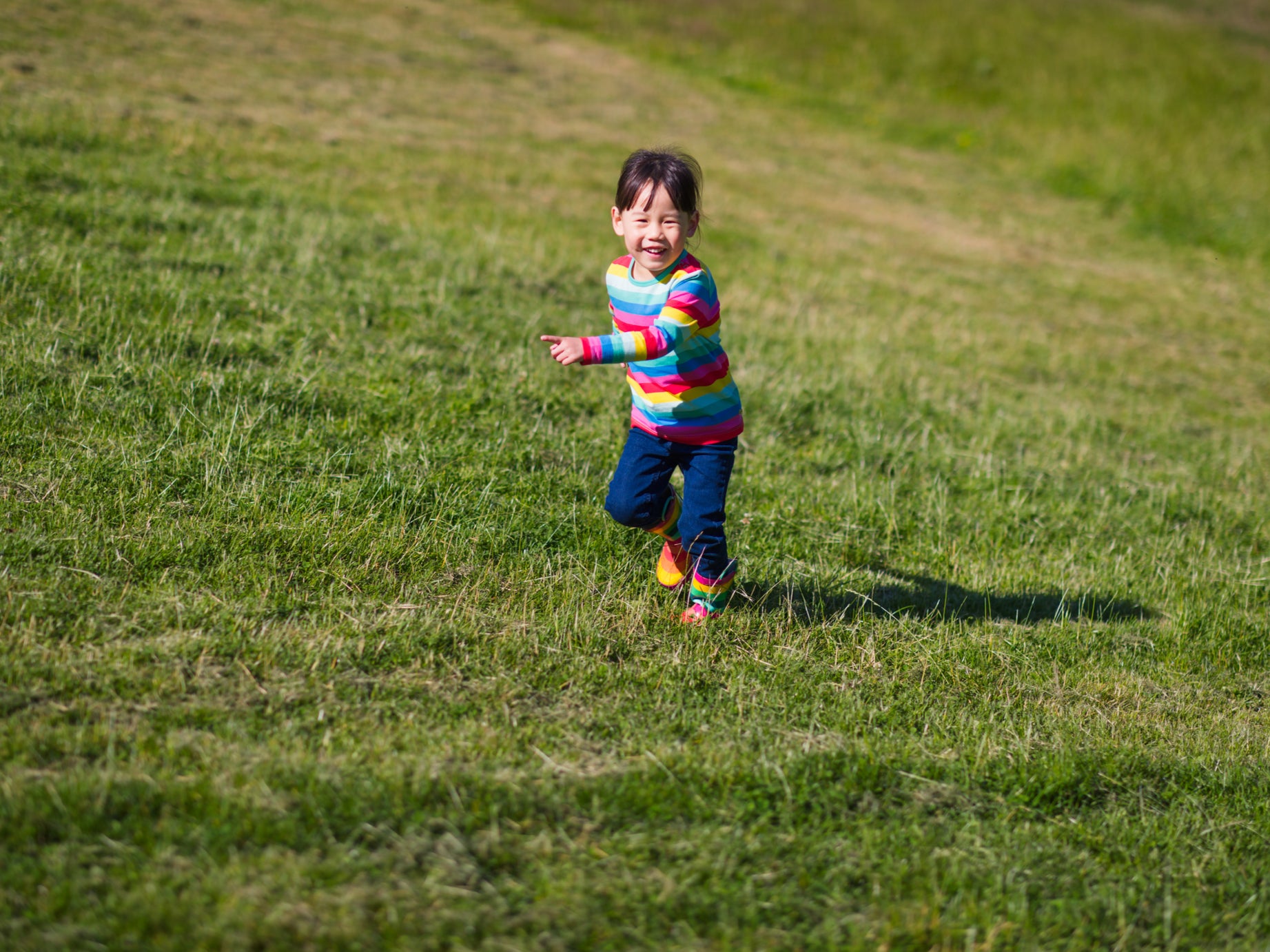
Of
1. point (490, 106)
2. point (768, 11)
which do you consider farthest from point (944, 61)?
point (490, 106)

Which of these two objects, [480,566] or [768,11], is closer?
[480,566]

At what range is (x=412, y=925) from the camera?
Answer: 2.60 metres

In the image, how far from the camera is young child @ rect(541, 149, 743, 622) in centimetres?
382

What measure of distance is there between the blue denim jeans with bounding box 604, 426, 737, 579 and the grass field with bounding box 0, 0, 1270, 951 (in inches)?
13.4

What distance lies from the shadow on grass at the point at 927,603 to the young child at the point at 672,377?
39 cm

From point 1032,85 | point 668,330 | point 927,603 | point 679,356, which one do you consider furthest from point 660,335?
point 1032,85

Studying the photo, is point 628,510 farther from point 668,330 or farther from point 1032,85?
point 1032,85

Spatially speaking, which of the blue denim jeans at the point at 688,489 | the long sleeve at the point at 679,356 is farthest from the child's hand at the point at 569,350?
the blue denim jeans at the point at 688,489

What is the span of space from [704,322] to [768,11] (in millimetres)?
23328

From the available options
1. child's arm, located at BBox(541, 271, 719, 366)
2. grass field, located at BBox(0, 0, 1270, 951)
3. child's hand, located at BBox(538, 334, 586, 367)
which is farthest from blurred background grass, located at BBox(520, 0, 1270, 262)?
child's hand, located at BBox(538, 334, 586, 367)

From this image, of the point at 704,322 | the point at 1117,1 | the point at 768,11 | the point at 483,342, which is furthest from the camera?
the point at 1117,1

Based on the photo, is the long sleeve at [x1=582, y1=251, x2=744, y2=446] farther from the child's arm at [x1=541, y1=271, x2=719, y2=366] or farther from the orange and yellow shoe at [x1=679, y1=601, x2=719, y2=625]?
the orange and yellow shoe at [x1=679, y1=601, x2=719, y2=625]

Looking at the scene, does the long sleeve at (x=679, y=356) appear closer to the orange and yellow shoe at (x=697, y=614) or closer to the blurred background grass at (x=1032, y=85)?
the orange and yellow shoe at (x=697, y=614)

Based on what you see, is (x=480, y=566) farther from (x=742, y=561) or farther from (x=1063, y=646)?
(x=1063, y=646)
